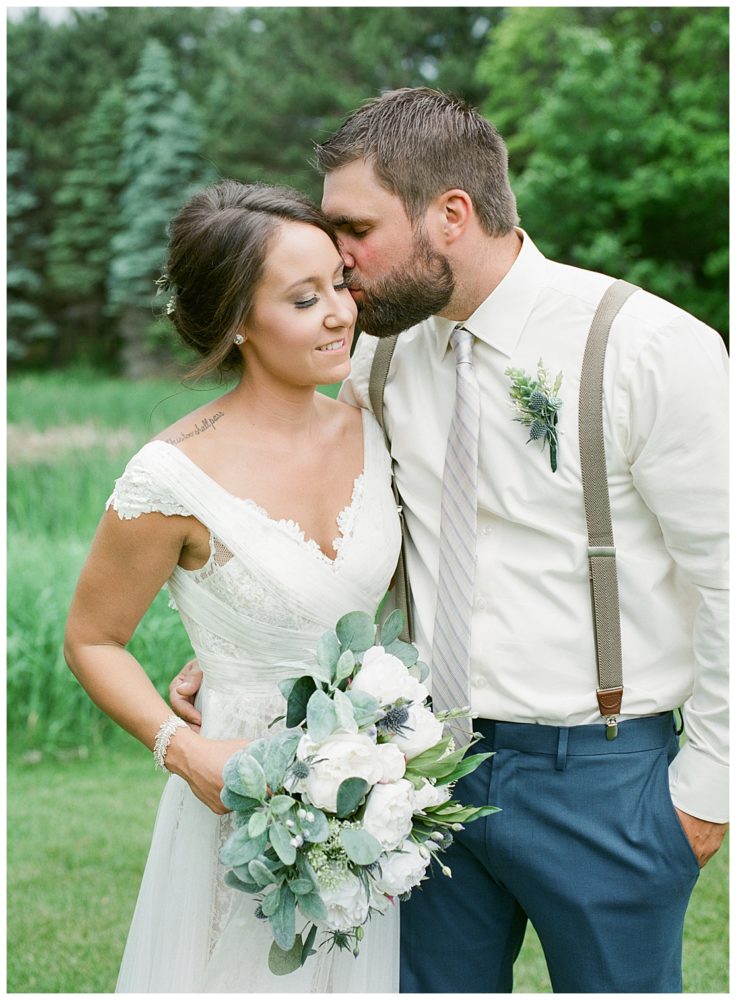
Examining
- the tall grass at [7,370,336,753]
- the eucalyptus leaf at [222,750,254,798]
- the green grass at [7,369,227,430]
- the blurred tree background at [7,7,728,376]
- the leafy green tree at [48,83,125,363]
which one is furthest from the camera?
the leafy green tree at [48,83,125,363]

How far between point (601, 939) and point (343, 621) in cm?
102

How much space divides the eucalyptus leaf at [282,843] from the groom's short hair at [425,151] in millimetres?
1457

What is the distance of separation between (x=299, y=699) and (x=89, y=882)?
2823 mm

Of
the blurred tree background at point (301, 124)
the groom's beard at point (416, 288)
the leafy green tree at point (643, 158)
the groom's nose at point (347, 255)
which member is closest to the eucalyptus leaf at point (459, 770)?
the groom's beard at point (416, 288)

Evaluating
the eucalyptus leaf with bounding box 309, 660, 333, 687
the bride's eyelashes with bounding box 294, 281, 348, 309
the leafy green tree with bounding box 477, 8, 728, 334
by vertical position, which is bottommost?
the eucalyptus leaf with bounding box 309, 660, 333, 687

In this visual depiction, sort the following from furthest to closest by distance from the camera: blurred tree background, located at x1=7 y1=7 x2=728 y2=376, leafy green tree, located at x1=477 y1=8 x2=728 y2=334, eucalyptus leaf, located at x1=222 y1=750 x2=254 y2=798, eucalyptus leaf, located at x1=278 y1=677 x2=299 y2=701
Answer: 1. blurred tree background, located at x1=7 y1=7 x2=728 y2=376
2. leafy green tree, located at x1=477 y1=8 x2=728 y2=334
3. eucalyptus leaf, located at x1=278 y1=677 x2=299 y2=701
4. eucalyptus leaf, located at x1=222 y1=750 x2=254 y2=798

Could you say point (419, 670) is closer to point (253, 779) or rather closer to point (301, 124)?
point (253, 779)

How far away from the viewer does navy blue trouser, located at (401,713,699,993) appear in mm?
2500

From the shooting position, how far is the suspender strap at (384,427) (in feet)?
8.94

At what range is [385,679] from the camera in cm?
211

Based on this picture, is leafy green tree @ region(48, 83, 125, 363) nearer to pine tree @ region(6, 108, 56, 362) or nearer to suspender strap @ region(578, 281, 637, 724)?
pine tree @ region(6, 108, 56, 362)

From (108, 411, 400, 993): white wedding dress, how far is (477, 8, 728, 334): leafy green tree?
458 inches

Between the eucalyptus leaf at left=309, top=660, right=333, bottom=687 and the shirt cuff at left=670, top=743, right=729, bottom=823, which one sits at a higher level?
the eucalyptus leaf at left=309, top=660, right=333, bottom=687

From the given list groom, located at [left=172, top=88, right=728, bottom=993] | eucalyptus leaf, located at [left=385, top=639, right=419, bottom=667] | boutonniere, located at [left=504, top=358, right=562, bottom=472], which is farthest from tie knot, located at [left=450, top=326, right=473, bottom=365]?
eucalyptus leaf, located at [left=385, top=639, right=419, bottom=667]
